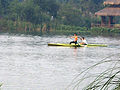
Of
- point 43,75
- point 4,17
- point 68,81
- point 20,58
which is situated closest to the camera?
point 68,81

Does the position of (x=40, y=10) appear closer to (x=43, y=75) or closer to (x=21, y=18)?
(x=21, y=18)

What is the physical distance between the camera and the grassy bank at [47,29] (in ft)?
190

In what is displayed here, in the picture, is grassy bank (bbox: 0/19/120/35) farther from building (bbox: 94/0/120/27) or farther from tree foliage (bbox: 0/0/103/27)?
tree foliage (bbox: 0/0/103/27)

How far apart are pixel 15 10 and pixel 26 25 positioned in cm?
616

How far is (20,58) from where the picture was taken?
25.4 m

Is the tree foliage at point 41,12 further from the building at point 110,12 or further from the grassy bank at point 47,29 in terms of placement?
the building at point 110,12

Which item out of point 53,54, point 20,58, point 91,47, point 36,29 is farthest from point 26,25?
point 20,58

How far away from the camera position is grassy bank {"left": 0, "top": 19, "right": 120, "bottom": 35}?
5794cm

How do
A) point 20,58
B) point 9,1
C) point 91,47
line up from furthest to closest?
1. point 9,1
2. point 91,47
3. point 20,58

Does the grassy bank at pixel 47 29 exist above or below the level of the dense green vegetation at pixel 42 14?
below

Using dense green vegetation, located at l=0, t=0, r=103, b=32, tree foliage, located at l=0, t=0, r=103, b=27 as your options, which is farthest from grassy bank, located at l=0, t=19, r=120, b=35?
tree foliage, located at l=0, t=0, r=103, b=27

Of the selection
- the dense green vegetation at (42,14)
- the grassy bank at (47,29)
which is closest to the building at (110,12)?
the grassy bank at (47,29)

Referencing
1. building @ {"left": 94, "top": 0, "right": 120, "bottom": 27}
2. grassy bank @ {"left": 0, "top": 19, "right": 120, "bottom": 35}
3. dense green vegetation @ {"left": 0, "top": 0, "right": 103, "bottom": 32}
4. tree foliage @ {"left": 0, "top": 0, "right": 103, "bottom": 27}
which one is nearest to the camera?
grassy bank @ {"left": 0, "top": 19, "right": 120, "bottom": 35}

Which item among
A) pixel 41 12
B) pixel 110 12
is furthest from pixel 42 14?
pixel 110 12
